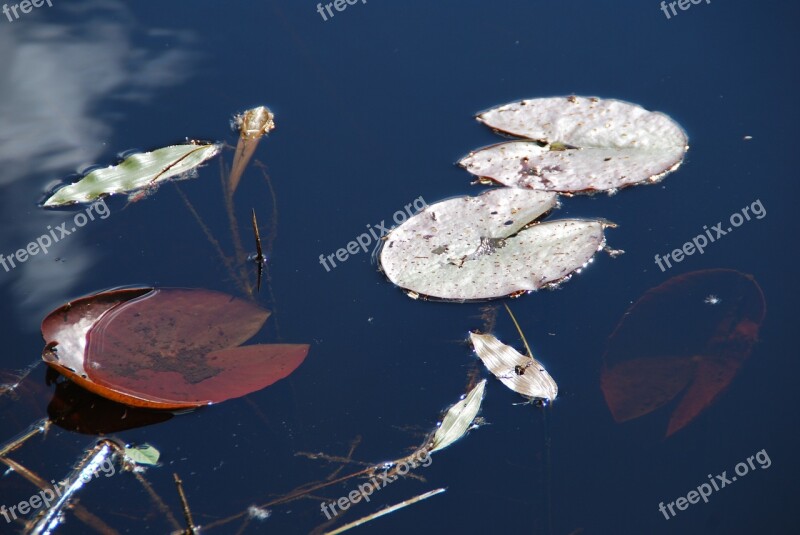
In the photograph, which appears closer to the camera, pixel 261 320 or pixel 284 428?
pixel 284 428

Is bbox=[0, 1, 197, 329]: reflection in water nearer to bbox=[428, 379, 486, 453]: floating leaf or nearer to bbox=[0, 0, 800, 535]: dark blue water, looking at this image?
bbox=[0, 0, 800, 535]: dark blue water

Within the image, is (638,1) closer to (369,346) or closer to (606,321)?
(606,321)

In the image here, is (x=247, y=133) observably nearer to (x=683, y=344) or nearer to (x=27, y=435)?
(x=27, y=435)

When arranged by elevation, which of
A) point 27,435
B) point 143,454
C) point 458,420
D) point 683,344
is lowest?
point 683,344

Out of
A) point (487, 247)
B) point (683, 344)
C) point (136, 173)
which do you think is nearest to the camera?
point (683, 344)

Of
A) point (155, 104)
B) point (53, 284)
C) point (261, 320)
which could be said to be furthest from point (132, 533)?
point (155, 104)

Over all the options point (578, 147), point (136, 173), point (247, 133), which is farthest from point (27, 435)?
point (578, 147)


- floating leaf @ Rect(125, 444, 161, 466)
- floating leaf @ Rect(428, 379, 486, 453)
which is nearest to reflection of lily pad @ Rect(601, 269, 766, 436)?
floating leaf @ Rect(428, 379, 486, 453)
